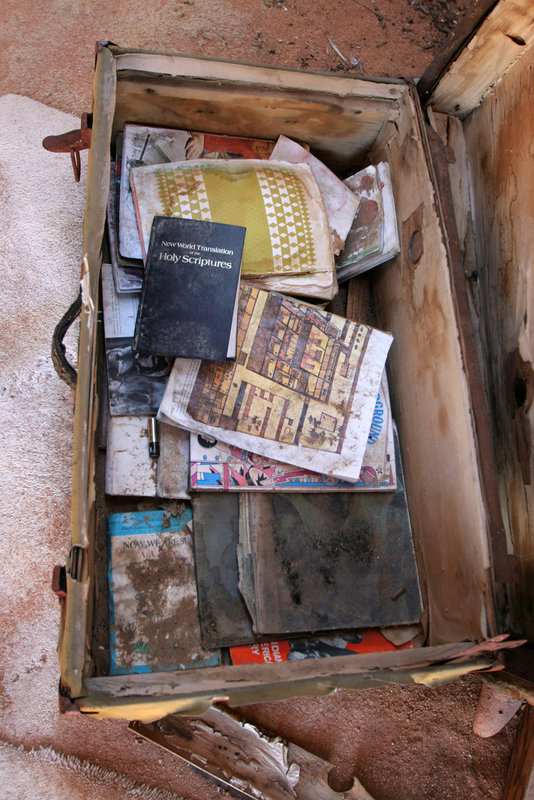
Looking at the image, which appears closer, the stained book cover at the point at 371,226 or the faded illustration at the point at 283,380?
the faded illustration at the point at 283,380

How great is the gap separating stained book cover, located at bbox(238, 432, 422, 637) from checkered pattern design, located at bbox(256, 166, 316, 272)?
0.50 m

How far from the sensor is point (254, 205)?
124 centimetres

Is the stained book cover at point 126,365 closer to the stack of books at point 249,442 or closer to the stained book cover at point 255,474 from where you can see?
the stack of books at point 249,442

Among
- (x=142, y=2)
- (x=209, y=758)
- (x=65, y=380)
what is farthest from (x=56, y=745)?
(x=142, y=2)

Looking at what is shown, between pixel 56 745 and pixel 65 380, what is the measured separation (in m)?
0.84

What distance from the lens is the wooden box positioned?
0.91 meters

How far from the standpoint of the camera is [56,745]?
1.30 m

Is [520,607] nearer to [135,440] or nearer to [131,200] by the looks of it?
[135,440]

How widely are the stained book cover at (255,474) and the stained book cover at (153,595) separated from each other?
4.2 inches

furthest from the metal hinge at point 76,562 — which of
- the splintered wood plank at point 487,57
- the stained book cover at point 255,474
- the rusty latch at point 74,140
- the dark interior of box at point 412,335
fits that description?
the splintered wood plank at point 487,57

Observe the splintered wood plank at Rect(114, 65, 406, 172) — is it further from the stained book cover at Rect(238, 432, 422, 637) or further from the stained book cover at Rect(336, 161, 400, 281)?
the stained book cover at Rect(238, 432, 422, 637)

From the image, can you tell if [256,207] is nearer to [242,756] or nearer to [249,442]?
[249,442]

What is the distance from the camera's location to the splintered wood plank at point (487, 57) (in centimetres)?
110

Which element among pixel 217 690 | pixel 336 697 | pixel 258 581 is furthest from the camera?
pixel 336 697
